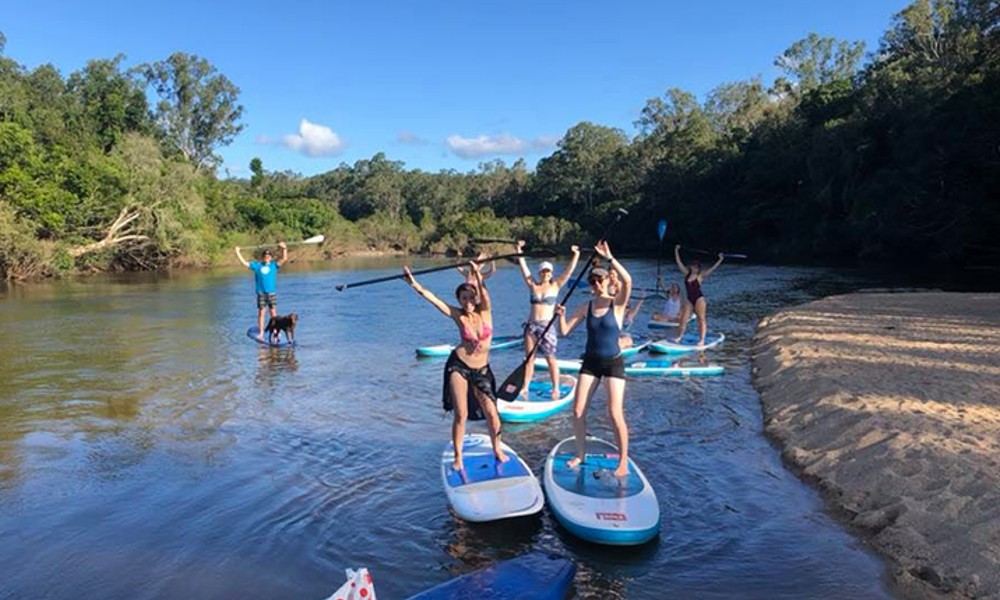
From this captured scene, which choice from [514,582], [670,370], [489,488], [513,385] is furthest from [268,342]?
[514,582]

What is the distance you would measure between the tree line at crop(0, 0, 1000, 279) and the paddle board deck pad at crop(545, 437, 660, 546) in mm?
20572

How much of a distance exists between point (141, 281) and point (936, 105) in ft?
136

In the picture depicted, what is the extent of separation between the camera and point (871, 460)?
7031mm

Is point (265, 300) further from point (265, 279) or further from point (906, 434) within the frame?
point (906, 434)

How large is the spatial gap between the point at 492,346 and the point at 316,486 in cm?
839

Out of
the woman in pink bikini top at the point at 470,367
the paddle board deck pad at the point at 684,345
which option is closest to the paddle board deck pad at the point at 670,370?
the paddle board deck pad at the point at 684,345

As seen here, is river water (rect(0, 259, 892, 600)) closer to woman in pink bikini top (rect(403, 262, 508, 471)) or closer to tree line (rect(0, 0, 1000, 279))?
woman in pink bikini top (rect(403, 262, 508, 471))

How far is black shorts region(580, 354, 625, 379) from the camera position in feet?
21.6

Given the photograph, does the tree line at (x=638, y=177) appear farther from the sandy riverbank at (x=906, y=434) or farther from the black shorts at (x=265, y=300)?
the sandy riverbank at (x=906, y=434)

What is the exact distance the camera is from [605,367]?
657cm

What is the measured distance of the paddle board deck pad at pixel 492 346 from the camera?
14.7 metres

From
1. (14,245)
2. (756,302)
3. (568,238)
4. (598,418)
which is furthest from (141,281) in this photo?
(568,238)

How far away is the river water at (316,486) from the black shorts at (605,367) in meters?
1.37

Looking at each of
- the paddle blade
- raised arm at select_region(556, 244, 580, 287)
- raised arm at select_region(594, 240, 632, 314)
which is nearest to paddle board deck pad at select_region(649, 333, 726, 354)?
raised arm at select_region(556, 244, 580, 287)
